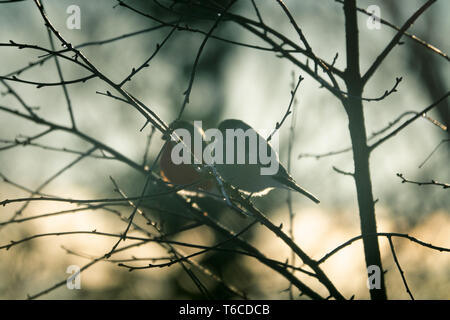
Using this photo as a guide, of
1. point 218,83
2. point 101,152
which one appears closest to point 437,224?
point 101,152

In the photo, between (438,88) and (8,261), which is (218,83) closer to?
(438,88)

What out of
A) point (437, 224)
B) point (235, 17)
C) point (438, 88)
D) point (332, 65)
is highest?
point (438, 88)

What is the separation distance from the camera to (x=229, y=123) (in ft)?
12.1

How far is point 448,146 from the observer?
Result: 18.3 feet

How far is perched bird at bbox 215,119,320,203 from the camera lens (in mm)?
3604

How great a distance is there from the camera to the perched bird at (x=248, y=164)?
11.8ft

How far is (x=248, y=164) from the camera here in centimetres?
366

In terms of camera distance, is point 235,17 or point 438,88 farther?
point 438,88

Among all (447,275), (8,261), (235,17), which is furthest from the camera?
(447,275)
